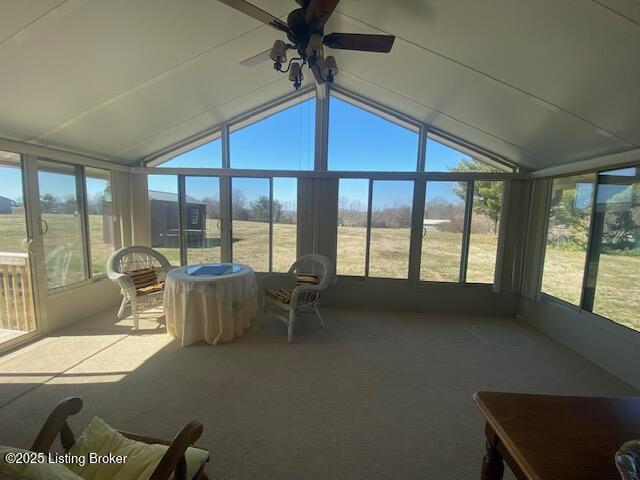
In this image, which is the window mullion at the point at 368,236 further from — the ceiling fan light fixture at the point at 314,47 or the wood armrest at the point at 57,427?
the wood armrest at the point at 57,427

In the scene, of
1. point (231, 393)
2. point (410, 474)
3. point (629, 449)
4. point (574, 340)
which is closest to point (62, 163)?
point (231, 393)

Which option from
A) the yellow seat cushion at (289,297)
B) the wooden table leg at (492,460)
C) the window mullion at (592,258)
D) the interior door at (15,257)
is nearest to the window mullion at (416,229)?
the yellow seat cushion at (289,297)

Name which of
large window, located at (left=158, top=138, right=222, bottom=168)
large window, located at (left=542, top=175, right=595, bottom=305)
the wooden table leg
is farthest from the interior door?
large window, located at (left=542, top=175, right=595, bottom=305)

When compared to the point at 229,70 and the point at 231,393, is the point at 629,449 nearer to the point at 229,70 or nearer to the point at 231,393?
the point at 231,393

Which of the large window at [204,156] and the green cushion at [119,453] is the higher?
the large window at [204,156]

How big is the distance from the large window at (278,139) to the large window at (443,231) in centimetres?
183

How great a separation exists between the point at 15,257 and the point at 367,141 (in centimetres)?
432

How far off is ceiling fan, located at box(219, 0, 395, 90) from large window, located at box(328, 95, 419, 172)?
2.13 m

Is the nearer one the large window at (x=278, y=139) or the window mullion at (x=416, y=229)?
the window mullion at (x=416, y=229)

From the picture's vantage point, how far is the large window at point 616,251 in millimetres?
2658

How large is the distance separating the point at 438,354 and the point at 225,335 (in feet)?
7.28

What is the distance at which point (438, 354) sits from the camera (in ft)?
9.82

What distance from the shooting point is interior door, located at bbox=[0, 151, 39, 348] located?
290 centimetres

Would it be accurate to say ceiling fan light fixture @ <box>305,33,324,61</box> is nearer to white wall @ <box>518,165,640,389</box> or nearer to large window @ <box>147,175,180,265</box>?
white wall @ <box>518,165,640,389</box>
